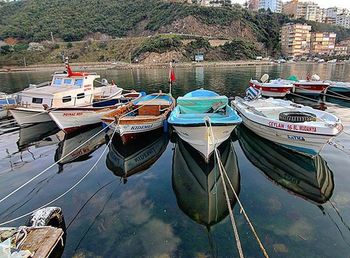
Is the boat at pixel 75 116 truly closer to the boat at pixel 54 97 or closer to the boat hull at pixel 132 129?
the boat at pixel 54 97

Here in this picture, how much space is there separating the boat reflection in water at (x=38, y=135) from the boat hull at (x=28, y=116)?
1.39ft

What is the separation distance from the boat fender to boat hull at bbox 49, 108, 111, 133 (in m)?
9.43

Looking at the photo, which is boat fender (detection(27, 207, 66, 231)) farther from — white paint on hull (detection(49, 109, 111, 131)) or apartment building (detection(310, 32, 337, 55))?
apartment building (detection(310, 32, 337, 55))

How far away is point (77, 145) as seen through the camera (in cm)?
1505

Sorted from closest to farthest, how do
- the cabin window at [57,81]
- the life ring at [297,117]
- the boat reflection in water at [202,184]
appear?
the boat reflection in water at [202,184] < the life ring at [297,117] < the cabin window at [57,81]

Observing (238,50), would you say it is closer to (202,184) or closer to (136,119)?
(136,119)

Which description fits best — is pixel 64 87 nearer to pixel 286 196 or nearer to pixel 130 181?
pixel 130 181

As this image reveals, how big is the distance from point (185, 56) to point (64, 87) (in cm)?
10253

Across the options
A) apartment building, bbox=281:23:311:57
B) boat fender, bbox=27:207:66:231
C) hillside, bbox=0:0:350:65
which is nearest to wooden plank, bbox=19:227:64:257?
boat fender, bbox=27:207:66:231

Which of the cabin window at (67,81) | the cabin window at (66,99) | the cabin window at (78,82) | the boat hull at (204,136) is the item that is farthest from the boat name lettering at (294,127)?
the cabin window at (67,81)

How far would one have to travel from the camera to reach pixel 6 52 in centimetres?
11544

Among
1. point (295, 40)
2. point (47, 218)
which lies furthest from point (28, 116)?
point (295, 40)

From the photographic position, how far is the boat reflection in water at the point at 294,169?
9328 mm

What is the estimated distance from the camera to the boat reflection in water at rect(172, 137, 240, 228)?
811 cm
